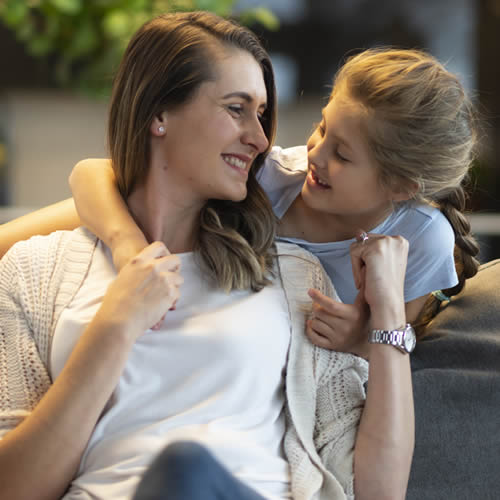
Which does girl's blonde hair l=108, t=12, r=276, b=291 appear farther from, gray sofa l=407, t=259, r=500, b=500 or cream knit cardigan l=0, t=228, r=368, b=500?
gray sofa l=407, t=259, r=500, b=500

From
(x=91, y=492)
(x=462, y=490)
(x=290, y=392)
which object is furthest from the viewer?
(x=462, y=490)

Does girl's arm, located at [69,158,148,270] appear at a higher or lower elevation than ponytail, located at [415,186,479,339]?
higher

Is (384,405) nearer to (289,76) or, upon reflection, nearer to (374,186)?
(374,186)

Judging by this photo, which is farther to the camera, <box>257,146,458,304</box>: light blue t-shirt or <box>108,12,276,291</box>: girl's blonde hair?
<box>257,146,458,304</box>: light blue t-shirt

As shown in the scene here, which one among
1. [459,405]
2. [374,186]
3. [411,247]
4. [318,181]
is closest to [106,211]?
[318,181]

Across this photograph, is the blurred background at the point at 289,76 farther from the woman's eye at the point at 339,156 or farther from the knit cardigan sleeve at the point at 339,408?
the knit cardigan sleeve at the point at 339,408

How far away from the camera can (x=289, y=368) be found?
128cm

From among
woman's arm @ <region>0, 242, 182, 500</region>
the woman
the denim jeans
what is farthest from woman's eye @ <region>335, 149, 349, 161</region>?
the denim jeans

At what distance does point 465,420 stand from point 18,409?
0.91 metres

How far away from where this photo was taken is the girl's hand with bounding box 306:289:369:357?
128cm

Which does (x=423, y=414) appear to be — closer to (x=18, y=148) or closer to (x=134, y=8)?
(x=134, y=8)

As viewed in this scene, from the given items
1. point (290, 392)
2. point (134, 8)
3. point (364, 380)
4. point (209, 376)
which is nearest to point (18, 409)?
point (209, 376)

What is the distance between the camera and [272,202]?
160cm

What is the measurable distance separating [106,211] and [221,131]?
285mm
